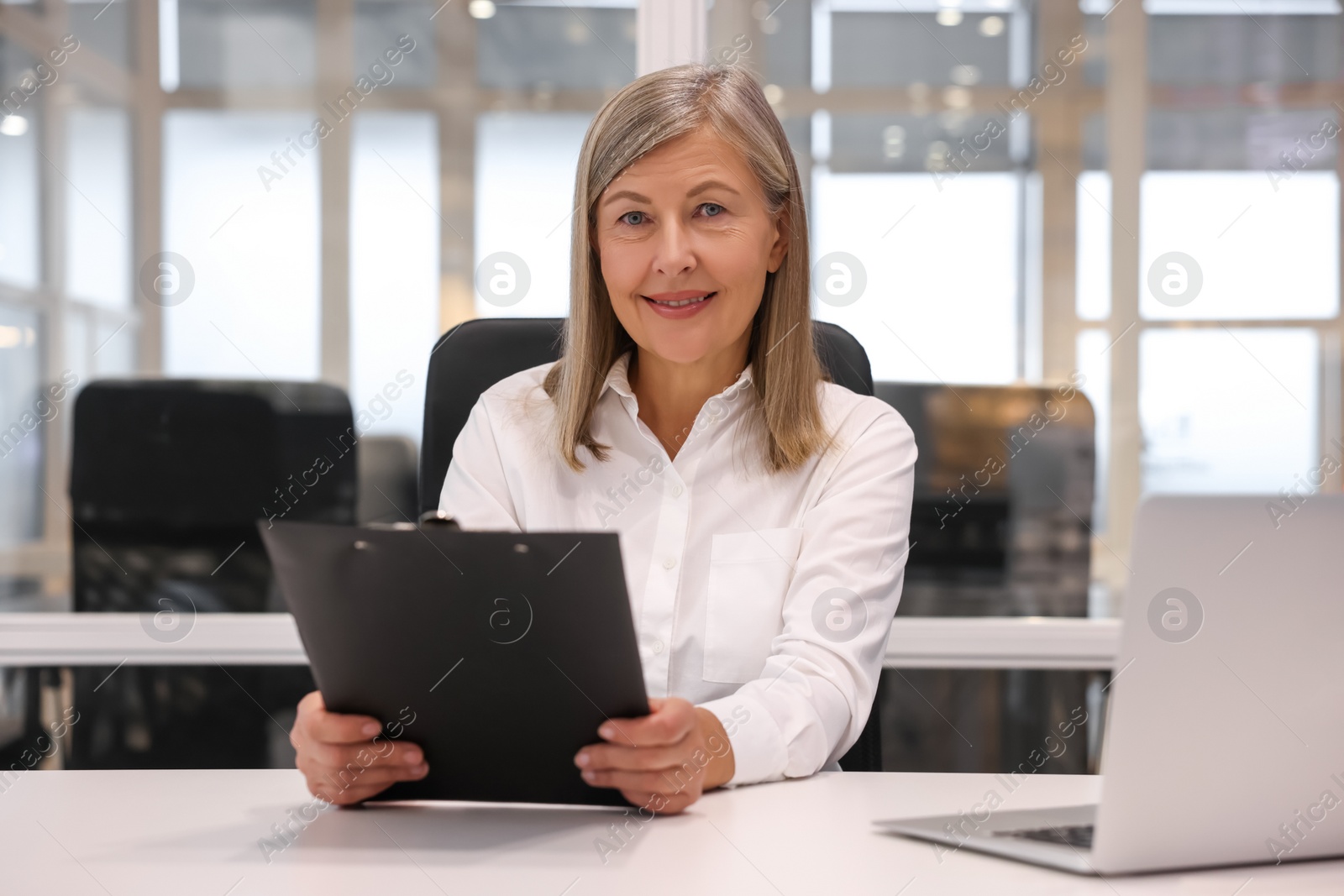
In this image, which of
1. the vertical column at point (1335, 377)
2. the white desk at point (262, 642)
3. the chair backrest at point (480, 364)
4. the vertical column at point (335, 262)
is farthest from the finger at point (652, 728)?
the vertical column at point (1335, 377)

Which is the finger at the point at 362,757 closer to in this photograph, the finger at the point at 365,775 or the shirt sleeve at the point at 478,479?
the finger at the point at 365,775

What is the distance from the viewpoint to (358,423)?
2.13 m

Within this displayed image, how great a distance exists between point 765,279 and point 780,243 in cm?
6

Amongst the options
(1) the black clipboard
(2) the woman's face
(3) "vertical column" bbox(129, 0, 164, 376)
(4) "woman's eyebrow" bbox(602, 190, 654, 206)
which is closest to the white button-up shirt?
(2) the woman's face

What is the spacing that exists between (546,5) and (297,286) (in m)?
0.75

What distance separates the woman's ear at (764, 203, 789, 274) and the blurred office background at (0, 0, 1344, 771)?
1.94 feet

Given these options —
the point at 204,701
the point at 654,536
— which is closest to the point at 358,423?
the point at 204,701

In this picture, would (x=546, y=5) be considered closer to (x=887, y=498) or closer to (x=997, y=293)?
(x=997, y=293)

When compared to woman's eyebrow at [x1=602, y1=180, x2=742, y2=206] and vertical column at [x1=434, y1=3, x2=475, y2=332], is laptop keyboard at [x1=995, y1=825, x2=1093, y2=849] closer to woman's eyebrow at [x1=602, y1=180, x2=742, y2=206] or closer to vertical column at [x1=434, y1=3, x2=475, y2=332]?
woman's eyebrow at [x1=602, y1=180, x2=742, y2=206]

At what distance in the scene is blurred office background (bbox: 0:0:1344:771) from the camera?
2.13 meters

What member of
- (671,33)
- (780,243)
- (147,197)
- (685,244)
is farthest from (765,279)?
(147,197)

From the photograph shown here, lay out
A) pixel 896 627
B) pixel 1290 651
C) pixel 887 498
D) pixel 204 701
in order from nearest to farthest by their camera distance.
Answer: pixel 1290 651 < pixel 887 498 < pixel 896 627 < pixel 204 701

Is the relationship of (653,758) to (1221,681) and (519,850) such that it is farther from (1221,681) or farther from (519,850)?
(1221,681)

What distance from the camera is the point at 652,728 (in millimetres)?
860
